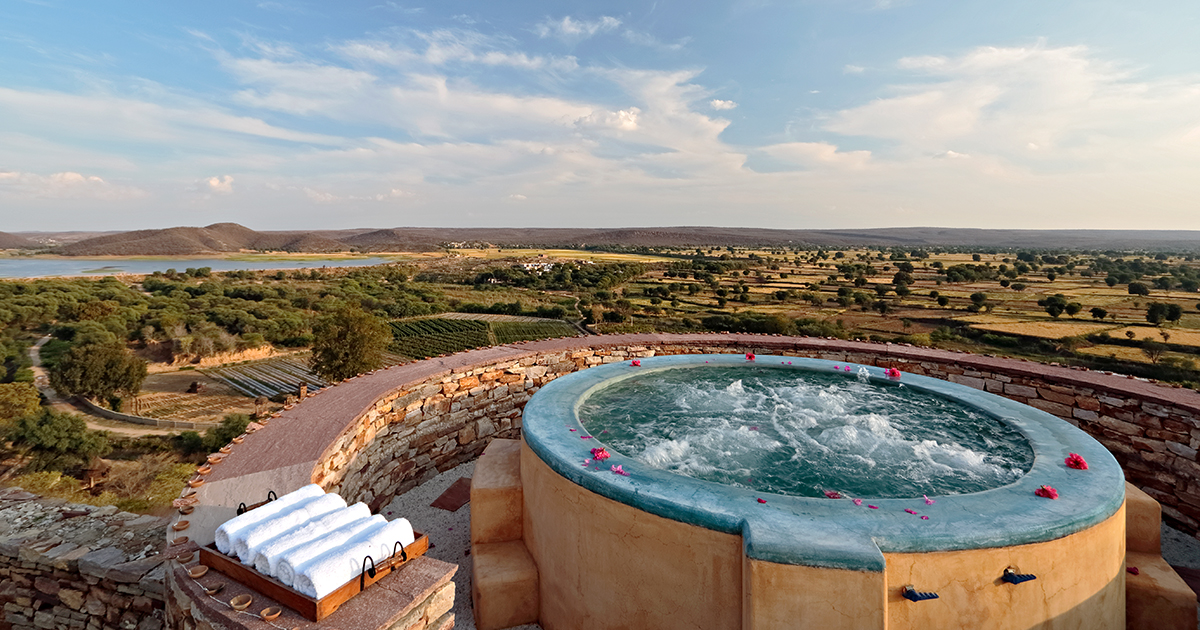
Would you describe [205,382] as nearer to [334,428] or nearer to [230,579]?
[334,428]

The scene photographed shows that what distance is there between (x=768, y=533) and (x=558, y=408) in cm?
358

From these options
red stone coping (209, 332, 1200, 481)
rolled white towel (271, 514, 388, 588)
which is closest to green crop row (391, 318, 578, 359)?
red stone coping (209, 332, 1200, 481)

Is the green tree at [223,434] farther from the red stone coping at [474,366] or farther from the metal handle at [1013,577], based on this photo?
the metal handle at [1013,577]

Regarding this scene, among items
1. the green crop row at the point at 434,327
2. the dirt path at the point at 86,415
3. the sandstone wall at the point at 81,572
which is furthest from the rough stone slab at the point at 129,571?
the green crop row at the point at 434,327

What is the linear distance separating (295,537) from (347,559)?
0.46 meters

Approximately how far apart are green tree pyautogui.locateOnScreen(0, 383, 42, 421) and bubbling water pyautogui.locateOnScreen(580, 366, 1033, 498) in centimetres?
2123

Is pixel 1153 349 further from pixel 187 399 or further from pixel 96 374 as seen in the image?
pixel 96 374

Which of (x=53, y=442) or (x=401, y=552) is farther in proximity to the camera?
(x=53, y=442)

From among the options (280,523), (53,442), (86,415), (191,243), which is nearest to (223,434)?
(53,442)

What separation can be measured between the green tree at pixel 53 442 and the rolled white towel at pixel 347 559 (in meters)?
18.2

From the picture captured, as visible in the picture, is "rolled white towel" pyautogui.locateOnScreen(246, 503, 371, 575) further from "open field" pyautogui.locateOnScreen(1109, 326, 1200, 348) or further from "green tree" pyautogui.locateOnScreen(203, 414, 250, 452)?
"open field" pyautogui.locateOnScreen(1109, 326, 1200, 348)

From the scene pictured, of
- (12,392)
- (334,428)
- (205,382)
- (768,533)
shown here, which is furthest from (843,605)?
(205,382)

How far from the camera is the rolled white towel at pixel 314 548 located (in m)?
3.16

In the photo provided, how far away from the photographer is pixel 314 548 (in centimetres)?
331
